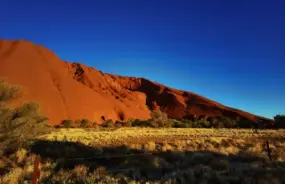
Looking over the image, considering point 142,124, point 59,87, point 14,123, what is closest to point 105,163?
point 14,123

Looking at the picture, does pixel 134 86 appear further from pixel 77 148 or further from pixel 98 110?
pixel 77 148

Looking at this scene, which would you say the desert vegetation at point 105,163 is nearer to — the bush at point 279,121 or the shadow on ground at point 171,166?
the shadow on ground at point 171,166

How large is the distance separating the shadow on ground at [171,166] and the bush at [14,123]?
125 centimetres

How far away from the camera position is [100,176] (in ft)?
33.9

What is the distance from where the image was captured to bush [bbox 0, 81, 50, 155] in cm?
1480

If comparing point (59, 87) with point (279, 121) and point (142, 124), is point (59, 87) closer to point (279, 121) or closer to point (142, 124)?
point (142, 124)

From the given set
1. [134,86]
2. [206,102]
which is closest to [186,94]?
[206,102]

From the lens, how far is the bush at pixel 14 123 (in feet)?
48.6

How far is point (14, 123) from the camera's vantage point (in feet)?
50.5

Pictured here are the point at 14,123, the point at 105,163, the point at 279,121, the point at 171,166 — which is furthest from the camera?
the point at 279,121

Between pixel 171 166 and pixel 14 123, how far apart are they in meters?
8.73

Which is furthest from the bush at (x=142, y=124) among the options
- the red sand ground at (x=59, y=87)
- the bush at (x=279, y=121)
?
the bush at (x=279, y=121)

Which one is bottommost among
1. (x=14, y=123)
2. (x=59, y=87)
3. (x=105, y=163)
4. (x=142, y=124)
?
(x=105, y=163)

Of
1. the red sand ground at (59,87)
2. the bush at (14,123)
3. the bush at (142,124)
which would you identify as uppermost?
the red sand ground at (59,87)
